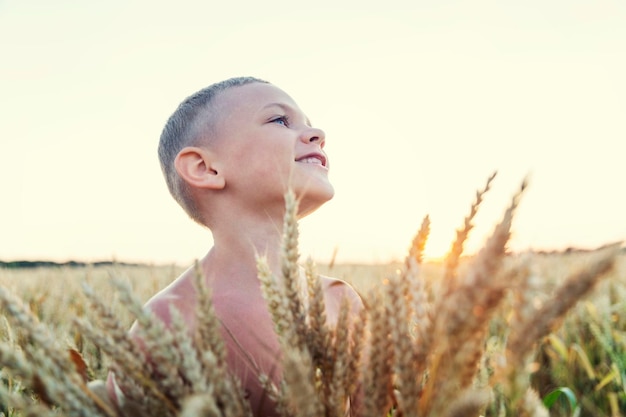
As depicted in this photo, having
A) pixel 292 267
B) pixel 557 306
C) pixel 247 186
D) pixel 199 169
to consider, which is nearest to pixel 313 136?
pixel 247 186

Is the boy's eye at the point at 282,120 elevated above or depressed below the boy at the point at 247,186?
above

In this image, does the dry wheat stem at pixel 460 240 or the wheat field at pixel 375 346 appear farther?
the dry wheat stem at pixel 460 240

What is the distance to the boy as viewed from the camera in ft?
5.71

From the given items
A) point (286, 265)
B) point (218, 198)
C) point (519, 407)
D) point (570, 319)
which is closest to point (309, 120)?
point (218, 198)

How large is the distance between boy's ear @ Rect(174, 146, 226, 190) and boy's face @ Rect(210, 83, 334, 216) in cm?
4

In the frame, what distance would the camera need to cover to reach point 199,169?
2.11 m

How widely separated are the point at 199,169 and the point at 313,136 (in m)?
0.47

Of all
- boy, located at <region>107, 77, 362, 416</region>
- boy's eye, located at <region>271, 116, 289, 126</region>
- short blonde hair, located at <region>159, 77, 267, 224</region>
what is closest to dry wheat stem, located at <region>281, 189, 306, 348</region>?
boy, located at <region>107, 77, 362, 416</region>

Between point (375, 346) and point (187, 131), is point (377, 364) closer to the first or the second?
point (375, 346)

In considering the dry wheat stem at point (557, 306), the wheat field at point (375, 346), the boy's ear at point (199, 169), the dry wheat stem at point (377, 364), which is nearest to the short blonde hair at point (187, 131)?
the boy's ear at point (199, 169)

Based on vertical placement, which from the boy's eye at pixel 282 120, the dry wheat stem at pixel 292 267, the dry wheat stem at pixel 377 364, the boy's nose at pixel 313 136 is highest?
the boy's eye at pixel 282 120

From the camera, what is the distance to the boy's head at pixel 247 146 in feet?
6.46

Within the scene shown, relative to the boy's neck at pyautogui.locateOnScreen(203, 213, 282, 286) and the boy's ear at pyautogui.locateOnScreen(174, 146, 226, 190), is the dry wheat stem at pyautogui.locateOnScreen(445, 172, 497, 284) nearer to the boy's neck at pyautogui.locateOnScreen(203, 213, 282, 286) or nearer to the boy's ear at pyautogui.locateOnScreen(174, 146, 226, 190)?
the boy's neck at pyautogui.locateOnScreen(203, 213, 282, 286)

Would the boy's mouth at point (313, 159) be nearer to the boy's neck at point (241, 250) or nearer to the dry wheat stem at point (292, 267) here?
the boy's neck at point (241, 250)
